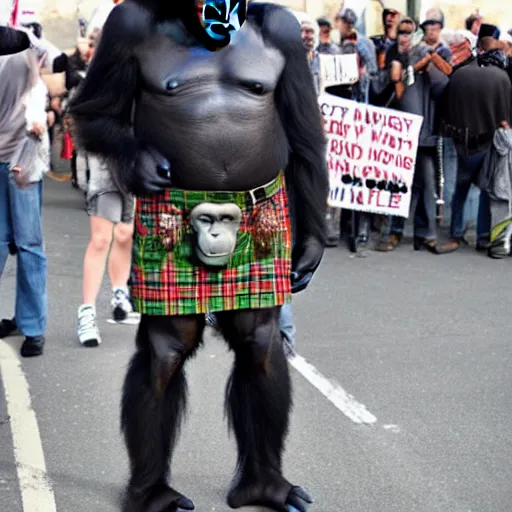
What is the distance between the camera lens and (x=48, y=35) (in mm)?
17812

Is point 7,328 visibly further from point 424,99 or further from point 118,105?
point 424,99

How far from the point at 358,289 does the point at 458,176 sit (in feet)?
8.82

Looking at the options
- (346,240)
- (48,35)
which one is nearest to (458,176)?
(346,240)

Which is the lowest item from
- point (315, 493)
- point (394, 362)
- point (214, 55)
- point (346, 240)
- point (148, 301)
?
point (346, 240)

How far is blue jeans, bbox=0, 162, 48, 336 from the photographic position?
6.78 meters

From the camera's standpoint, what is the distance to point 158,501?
14.1ft

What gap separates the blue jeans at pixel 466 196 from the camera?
11055 mm

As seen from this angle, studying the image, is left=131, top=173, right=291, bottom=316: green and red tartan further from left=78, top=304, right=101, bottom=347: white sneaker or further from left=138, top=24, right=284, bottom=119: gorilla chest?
left=78, top=304, right=101, bottom=347: white sneaker

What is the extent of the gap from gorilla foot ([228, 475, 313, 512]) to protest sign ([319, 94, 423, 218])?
21.8 ft

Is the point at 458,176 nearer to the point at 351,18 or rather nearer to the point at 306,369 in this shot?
the point at 351,18

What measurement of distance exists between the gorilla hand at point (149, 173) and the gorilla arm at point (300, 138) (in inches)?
18.7

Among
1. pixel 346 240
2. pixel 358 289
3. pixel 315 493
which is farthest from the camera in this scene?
pixel 346 240

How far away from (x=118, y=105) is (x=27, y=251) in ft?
9.41

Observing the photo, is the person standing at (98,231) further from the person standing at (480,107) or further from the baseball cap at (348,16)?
the baseball cap at (348,16)
